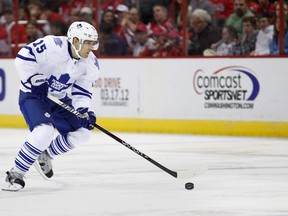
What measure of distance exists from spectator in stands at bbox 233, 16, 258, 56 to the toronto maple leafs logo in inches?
191

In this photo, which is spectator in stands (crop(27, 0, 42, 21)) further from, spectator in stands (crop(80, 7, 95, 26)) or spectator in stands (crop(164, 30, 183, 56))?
spectator in stands (crop(164, 30, 183, 56))

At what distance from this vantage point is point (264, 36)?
12109mm

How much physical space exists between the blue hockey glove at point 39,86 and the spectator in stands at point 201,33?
5.24m

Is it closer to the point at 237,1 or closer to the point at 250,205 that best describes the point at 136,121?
the point at 237,1

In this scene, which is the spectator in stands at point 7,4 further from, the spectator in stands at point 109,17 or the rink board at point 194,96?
the rink board at point 194,96

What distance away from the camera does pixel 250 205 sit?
632 centimetres

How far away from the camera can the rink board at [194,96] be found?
12117 mm

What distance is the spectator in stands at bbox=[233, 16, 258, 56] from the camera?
12086 mm

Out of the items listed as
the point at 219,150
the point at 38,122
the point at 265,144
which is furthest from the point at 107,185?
the point at 265,144

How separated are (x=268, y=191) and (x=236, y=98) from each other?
5.32 metres

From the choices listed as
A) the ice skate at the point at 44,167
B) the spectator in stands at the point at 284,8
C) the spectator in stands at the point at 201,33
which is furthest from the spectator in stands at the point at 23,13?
the ice skate at the point at 44,167

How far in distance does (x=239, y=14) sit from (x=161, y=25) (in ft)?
3.85

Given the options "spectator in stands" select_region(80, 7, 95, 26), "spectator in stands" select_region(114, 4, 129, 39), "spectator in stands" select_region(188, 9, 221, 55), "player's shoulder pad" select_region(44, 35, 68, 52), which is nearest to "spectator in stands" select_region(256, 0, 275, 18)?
"spectator in stands" select_region(188, 9, 221, 55)

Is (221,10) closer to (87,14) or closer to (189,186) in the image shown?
(87,14)
